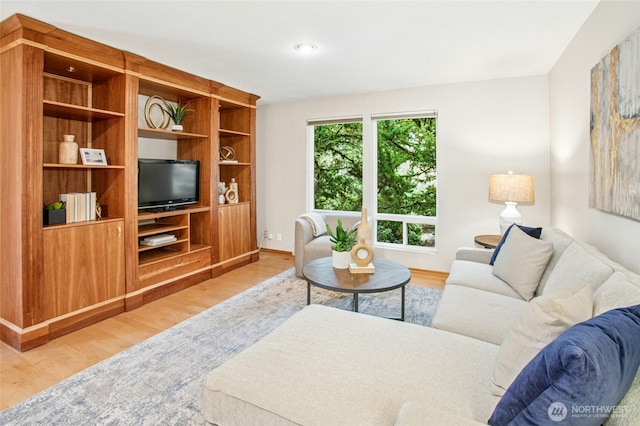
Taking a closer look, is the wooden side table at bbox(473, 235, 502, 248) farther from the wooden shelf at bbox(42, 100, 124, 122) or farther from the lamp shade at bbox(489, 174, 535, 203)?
the wooden shelf at bbox(42, 100, 124, 122)

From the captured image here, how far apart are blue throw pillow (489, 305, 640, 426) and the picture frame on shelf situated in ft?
10.6

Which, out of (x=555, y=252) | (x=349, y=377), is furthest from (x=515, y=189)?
(x=349, y=377)

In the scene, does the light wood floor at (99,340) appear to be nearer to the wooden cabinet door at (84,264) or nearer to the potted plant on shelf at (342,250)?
the wooden cabinet door at (84,264)

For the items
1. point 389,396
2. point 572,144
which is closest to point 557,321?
point 389,396

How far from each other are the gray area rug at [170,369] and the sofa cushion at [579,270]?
47.7 inches

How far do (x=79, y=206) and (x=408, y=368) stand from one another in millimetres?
2848

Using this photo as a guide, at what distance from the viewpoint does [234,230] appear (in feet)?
14.5

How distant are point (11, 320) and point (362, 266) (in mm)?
2669

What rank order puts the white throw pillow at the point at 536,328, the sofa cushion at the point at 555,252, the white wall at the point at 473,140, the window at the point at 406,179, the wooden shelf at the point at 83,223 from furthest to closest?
1. the window at the point at 406,179
2. the white wall at the point at 473,140
3. the wooden shelf at the point at 83,223
4. the sofa cushion at the point at 555,252
5. the white throw pillow at the point at 536,328

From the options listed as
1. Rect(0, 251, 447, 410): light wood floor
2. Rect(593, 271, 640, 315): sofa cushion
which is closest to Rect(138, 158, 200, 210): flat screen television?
Rect(0, 251, 447, 410): light wood floor

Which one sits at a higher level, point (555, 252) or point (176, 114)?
point (176, 114)

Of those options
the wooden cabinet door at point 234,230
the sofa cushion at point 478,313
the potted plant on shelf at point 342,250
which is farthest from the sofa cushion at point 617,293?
the wooden cabinet door at point 234,230

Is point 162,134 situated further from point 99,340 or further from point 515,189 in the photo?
point 515,189

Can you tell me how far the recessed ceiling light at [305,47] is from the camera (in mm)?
2870
